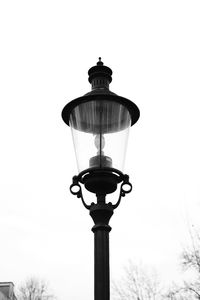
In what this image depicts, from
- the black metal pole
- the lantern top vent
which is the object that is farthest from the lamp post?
the lantern top vent

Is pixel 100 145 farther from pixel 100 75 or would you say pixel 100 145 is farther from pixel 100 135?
pixel 100 75

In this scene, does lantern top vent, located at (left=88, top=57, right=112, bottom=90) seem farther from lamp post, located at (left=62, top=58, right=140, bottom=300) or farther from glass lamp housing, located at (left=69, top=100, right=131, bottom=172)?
glass lamp housing, located at (left=69, top=100, right=131, bottom=172)

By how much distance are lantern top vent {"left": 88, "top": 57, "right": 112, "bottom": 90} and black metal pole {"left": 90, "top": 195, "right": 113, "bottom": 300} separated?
1.27 meters

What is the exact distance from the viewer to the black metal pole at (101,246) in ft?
11.8

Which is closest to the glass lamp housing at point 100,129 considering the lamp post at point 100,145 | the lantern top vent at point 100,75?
the lamp post at point 100,145

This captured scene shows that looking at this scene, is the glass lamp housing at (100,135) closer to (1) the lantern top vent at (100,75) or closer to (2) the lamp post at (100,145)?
(2) the lamp post at (100,145)

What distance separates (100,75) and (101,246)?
189 centimetres

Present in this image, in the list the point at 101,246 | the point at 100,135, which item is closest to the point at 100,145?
the point at 100,135

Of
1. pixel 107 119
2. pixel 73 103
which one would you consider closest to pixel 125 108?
pixel 107 119

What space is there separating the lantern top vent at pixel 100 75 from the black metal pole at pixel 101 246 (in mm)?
1270

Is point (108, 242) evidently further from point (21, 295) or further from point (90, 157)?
point (21, 295)

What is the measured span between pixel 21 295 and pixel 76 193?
65.6m

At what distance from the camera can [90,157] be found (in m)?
4.04

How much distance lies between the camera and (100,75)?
→ 4602 mm
